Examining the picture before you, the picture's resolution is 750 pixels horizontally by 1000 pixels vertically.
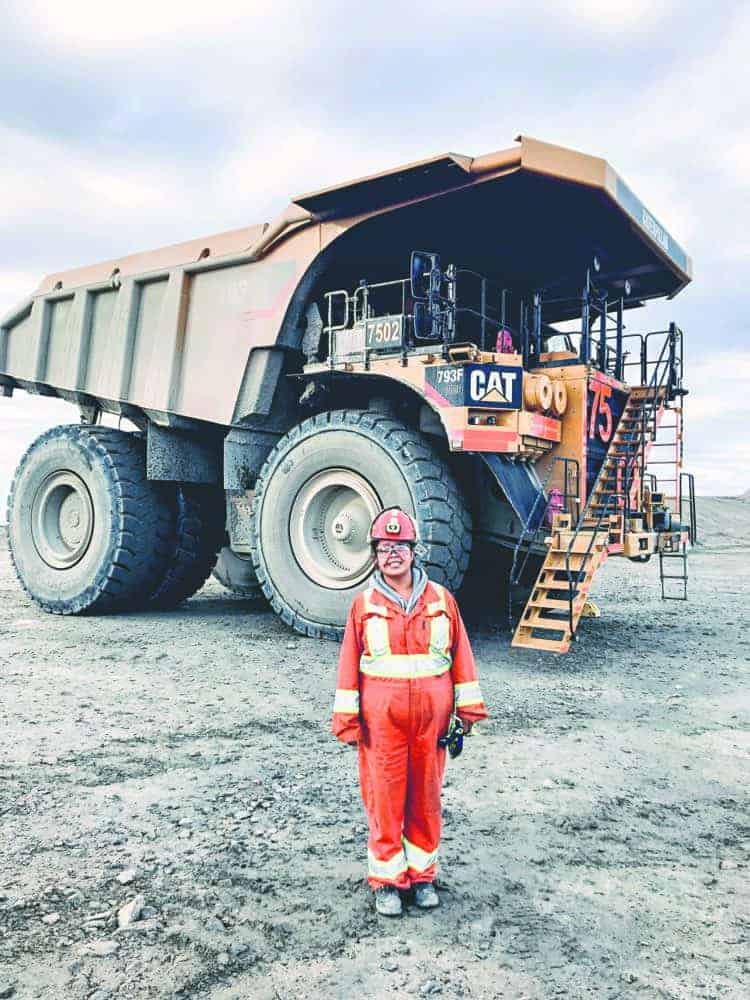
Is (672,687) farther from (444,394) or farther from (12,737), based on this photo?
(12,737)

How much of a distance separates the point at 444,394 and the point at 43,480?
5210 millimetres

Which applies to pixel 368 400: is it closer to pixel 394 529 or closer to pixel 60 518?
pixel 60 518

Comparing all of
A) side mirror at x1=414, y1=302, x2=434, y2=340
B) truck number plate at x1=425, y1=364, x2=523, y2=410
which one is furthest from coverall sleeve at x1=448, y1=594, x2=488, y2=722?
side mirror at x1=414, y1=302, x2=434, y2=340

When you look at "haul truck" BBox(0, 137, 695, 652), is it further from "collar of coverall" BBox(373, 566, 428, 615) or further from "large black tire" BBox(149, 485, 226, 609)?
"collar of coverall" BBox(373, 566, 428, 615)

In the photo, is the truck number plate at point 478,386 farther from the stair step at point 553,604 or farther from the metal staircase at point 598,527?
the stair step at point 553,604

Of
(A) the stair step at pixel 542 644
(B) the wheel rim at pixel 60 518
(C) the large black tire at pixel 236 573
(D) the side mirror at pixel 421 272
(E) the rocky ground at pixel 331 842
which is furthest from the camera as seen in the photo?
(C) the large black tire at pixel 236 573

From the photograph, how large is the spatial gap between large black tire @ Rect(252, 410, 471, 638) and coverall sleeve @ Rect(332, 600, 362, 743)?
11.3 ft

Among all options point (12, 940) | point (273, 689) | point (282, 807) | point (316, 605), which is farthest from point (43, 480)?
point (12, 940)

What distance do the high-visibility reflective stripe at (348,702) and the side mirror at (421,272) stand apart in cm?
454

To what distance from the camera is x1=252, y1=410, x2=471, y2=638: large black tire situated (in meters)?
6.58

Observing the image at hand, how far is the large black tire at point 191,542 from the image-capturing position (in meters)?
9.22

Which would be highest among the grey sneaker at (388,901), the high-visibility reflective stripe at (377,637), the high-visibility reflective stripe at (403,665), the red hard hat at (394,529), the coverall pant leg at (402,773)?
the red hard hat at (394,529)

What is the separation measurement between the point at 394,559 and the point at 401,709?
519 millimetres

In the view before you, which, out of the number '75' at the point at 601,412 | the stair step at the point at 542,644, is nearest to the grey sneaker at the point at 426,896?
the stair step at the point at 542,644
